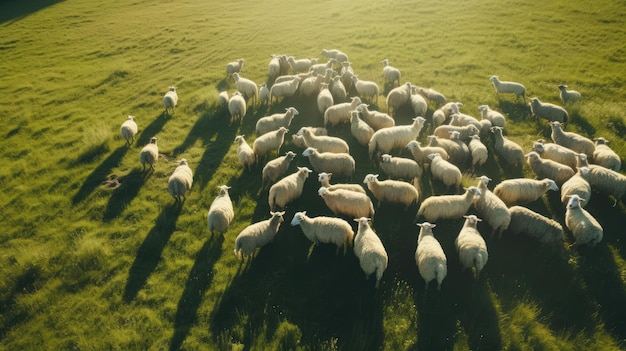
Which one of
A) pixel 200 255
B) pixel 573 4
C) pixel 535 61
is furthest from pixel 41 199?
pixel 573 4

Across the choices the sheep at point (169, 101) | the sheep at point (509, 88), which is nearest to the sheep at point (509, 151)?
the sheep at point (509, 88)

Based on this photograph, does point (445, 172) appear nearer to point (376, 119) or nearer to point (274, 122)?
point (376, 119)

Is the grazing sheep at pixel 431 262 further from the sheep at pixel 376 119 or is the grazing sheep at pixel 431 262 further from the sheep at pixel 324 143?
the sheep at pixel 376 119

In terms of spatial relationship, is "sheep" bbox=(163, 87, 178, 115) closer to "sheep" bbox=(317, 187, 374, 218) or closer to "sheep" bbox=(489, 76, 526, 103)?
"sheep" bbox=(317, 187, 374, 218)

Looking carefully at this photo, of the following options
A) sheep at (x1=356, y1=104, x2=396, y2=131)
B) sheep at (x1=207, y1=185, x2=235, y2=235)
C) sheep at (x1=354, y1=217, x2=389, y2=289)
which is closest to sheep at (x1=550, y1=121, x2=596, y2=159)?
sheep at (x1=356, y1=104, x2=396, y2=131)

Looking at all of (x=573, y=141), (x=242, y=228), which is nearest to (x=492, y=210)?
(x=573, y=141)
